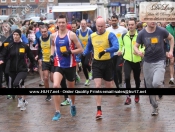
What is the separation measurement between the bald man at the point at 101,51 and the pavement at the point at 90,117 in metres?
0.61

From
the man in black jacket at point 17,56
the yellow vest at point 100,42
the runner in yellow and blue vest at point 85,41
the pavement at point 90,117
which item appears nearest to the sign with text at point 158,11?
the yellow vest at point 100,42

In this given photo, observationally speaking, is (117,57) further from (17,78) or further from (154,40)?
(154,40)

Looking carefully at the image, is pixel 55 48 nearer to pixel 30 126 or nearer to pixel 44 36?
pixel 30 126

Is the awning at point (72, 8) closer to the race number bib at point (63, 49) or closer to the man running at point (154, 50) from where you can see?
the race number bib at point (63, 49)

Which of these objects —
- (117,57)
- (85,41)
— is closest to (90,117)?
(117,57)

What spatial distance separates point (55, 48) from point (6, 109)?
2.17m

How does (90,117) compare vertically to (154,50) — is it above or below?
below

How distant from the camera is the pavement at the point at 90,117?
8.70m

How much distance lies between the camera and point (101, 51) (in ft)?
31.8

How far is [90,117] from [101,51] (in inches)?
51.2

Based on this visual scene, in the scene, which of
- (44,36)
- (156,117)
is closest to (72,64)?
(156,117)

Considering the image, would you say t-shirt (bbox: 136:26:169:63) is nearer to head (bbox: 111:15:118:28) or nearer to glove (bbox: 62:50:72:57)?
glove (bbox: 62:50:72:57)

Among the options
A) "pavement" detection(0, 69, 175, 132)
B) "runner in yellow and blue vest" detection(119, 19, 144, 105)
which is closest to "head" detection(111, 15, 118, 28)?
"runner in yellow and blue vest" detection(119, 19, 144, 105)

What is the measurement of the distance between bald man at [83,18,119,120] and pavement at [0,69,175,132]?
0.61 meters
